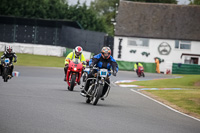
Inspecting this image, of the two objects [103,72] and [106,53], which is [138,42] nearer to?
[106,53]

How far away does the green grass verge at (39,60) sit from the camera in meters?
45.0

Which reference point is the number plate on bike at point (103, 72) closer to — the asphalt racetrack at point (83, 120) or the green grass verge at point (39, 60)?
the asphalt racetrack at point (83, 120)

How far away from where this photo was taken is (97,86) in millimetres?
13273

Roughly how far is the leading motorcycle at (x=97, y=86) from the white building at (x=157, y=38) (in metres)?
47.0

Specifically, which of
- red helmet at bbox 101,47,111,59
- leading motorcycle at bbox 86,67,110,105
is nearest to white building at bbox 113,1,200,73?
red helmet at bbox 101,47,111,59

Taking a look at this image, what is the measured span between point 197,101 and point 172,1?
225 ft

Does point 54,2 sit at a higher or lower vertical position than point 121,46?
higher

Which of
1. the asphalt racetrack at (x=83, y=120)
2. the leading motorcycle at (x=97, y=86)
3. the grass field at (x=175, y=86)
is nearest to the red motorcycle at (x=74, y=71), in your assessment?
the grass field at (x=175, y=86)

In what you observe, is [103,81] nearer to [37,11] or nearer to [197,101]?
[197,101]

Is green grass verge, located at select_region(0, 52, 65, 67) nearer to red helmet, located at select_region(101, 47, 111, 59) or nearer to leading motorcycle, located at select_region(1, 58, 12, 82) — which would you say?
leading motorcycle, located at select_region(1, 58, 12, 82)

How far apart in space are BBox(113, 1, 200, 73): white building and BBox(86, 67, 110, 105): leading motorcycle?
47.0 metres

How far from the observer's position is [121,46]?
2397 inches

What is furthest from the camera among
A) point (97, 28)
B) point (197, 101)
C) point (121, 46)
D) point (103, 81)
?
point (97, 28)

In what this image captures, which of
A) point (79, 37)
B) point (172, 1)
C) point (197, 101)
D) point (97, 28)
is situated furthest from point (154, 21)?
point (197, 101)
